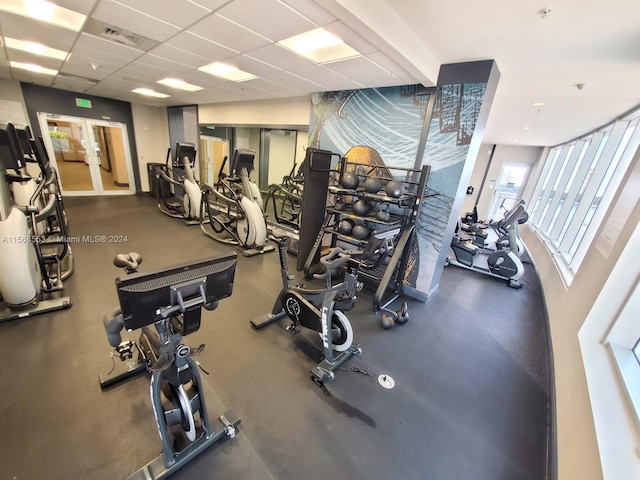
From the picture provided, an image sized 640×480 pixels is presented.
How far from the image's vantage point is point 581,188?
4.73 metres

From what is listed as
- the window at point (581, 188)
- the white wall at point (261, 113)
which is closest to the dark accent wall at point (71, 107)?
the white wall at point (261, 113)

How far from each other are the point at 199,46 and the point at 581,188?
6.56 metres

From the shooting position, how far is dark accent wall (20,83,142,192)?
634 cm

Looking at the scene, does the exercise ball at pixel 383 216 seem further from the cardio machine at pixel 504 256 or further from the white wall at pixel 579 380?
the cardio machine at pixel 504 256

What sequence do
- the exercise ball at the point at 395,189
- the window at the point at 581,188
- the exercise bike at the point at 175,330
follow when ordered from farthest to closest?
the window at the point at 581,188
the exercise ball at the point at 395,189
the exercise bike at the point at 175,330

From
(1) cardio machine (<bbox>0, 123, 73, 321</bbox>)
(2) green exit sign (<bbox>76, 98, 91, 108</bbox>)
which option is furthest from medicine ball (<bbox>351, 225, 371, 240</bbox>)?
(2) green exit sign (<bbox>76, 98, 91, 108</bbox>)

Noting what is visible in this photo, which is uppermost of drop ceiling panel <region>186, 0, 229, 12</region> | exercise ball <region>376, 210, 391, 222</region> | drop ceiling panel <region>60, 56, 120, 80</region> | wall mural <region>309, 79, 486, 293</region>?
drop ceiling panel <region>186, 0, 229, 12</region>

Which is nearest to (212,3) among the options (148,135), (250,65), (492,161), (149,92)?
(250,65)

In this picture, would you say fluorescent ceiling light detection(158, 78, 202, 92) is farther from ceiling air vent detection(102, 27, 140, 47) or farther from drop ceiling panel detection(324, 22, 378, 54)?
drop ceiling panel detection(324, 22, 378, 54)

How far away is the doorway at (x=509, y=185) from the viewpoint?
907 cm

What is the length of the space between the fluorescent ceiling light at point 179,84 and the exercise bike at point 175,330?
4.40 m

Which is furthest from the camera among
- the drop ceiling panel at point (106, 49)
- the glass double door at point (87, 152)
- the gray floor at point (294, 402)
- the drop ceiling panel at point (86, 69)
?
the glass double door at point (87, 152)

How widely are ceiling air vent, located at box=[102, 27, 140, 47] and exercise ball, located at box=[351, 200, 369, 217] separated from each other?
313 centimetres

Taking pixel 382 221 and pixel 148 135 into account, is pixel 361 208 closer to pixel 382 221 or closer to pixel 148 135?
pixel 382 221
